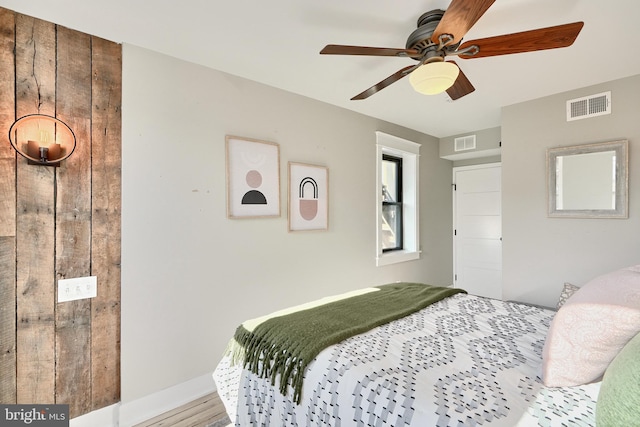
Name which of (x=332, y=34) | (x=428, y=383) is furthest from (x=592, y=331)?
(x=332, y=34)

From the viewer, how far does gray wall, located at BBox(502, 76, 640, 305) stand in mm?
2512

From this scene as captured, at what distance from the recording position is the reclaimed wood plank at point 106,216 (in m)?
1.87

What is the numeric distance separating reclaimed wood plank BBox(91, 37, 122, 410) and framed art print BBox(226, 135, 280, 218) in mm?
743

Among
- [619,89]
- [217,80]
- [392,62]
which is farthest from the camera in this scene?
[619,89]

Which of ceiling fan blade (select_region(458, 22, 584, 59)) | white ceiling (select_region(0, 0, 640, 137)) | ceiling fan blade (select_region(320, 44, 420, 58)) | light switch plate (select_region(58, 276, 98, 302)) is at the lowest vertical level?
light switch plate (select_region(58, 276, 98, 302))

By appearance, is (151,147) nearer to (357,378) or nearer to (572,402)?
(357,378)

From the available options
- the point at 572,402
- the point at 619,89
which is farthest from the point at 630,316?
the point at 619,89

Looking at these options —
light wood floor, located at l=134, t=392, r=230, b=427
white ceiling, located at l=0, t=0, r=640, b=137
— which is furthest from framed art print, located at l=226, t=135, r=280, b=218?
light wood floor, located at l=134, t=392, r=230, b=427

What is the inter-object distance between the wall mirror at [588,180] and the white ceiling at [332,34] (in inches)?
23.0

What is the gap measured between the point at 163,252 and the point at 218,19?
4.94 feet

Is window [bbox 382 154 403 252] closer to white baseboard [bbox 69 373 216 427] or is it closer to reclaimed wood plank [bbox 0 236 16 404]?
white baseboard [bbox 69 373 216 427]

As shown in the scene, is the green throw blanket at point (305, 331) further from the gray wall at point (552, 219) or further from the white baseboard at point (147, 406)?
the gray wall at point (552, 219)

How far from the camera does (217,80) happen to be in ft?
7.68

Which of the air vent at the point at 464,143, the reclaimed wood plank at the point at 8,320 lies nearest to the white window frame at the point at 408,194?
the air vent at the point at 464,143
